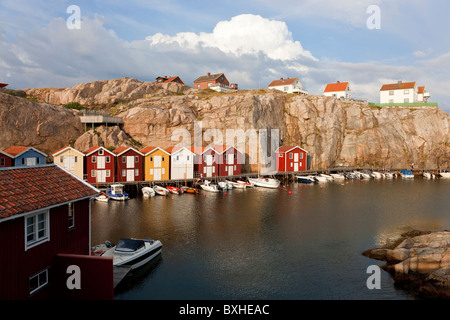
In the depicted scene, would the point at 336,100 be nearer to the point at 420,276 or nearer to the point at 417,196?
the point at 417,196

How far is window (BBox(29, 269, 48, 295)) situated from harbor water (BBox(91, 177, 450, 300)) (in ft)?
20.6

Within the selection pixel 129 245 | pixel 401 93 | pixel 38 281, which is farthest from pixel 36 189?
pixel 401 93

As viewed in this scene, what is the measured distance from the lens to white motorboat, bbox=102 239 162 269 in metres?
23.2

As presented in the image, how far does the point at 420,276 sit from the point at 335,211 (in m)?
22.1

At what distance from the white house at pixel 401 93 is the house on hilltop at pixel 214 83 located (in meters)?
53.6

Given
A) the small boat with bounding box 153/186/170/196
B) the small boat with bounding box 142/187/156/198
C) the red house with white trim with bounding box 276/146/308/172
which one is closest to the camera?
the small boat with bounding box 142/187/156/198

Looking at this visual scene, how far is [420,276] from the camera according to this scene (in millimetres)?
22266

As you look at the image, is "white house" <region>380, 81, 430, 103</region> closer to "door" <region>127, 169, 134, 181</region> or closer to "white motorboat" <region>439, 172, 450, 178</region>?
"white motorboat" <region>439, 172, 450, 178</region>

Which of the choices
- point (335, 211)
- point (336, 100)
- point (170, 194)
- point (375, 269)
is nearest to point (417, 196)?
point (335, 211)

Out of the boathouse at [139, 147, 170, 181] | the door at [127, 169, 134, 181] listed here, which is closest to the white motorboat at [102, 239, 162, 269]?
the door at [127, 169, 134, 181]

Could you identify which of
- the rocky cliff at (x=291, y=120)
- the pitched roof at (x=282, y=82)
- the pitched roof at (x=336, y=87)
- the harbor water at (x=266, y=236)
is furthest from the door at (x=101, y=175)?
the pitched roof at (x=336, y=87)

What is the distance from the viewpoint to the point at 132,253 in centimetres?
2383

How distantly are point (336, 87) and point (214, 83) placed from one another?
43890 millimetres

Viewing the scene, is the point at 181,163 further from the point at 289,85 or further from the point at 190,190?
the point at 289,85
